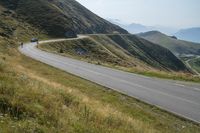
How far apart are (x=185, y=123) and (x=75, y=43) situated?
103135 millimetres

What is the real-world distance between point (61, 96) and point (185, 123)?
282 inches

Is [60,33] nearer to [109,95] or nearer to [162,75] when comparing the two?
[162,75]

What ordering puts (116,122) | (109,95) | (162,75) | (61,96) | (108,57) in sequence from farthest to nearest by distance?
(108,57)
(162,75)
(109,95)
(61,96)
(116,122)

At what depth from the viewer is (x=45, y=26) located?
135875 mm

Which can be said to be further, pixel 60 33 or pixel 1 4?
pixel 1 4

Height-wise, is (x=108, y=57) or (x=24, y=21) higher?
(x=24, y=21)

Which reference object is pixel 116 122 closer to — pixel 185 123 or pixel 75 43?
pixel 185 123

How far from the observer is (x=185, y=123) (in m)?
16.1

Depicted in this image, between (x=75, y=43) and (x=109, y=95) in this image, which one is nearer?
(x=109, y=95)

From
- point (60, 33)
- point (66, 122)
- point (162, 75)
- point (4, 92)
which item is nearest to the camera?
point (66, 122)

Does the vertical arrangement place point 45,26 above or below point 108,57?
above

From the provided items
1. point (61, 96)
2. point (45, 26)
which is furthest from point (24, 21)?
point (61, 96)

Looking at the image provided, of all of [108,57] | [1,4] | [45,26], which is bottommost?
[108,57]

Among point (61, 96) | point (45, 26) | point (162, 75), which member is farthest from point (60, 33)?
point (61, 96)
